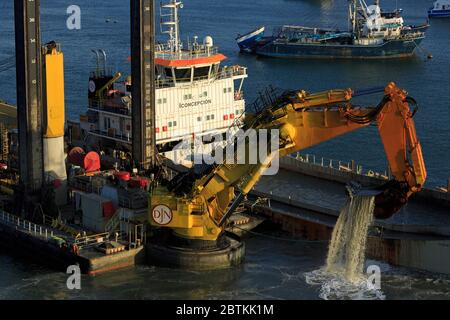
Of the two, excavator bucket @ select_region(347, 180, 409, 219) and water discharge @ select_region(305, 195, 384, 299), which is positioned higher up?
excavator bucket @ select_region(347, 180, 409, 219)

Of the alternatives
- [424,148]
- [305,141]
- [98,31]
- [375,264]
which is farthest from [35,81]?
[98,31]

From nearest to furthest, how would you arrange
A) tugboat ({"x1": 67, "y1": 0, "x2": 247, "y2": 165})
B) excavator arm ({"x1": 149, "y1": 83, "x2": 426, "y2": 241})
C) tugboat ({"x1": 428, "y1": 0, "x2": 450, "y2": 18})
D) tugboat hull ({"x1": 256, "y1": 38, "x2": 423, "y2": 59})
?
excavator arm ({"x1": 149, "y1": 83, "x2": 426, "y2": 241}) < tugboat ({"x1": 67, "y1": 0, "x2": 247, "y2": 165}) < tugboat hull ({"x1": 256, "y1": 38, "x2": 423, "y2": 59}) < tugboat ({"x1": 428, "y1": 0, "x2": 450, "y2": 18})

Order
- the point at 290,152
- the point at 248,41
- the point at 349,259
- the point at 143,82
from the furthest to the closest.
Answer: the point at 248,41 → the point at 143,82 → the point at 290,152 → the point at 349,259

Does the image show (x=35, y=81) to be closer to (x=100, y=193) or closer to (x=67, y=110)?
(x=100, y=193)

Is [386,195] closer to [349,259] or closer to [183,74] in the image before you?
[349,259]

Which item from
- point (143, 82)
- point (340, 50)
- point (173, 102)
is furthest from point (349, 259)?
point (340, 50)

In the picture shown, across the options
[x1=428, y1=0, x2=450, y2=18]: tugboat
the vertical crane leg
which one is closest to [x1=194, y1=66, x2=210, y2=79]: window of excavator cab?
the vertical crane leg

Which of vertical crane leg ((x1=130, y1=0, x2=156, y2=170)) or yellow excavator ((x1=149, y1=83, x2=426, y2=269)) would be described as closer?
yellow excavator ((x1=149, y1=83, x2=426, y2=269))

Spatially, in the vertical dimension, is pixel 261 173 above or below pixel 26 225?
above

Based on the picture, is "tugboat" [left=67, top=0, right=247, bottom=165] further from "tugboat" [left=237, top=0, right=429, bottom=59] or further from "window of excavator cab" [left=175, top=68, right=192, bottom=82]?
"tugboat" [left=237, top=0, right=429, bottom=59]
